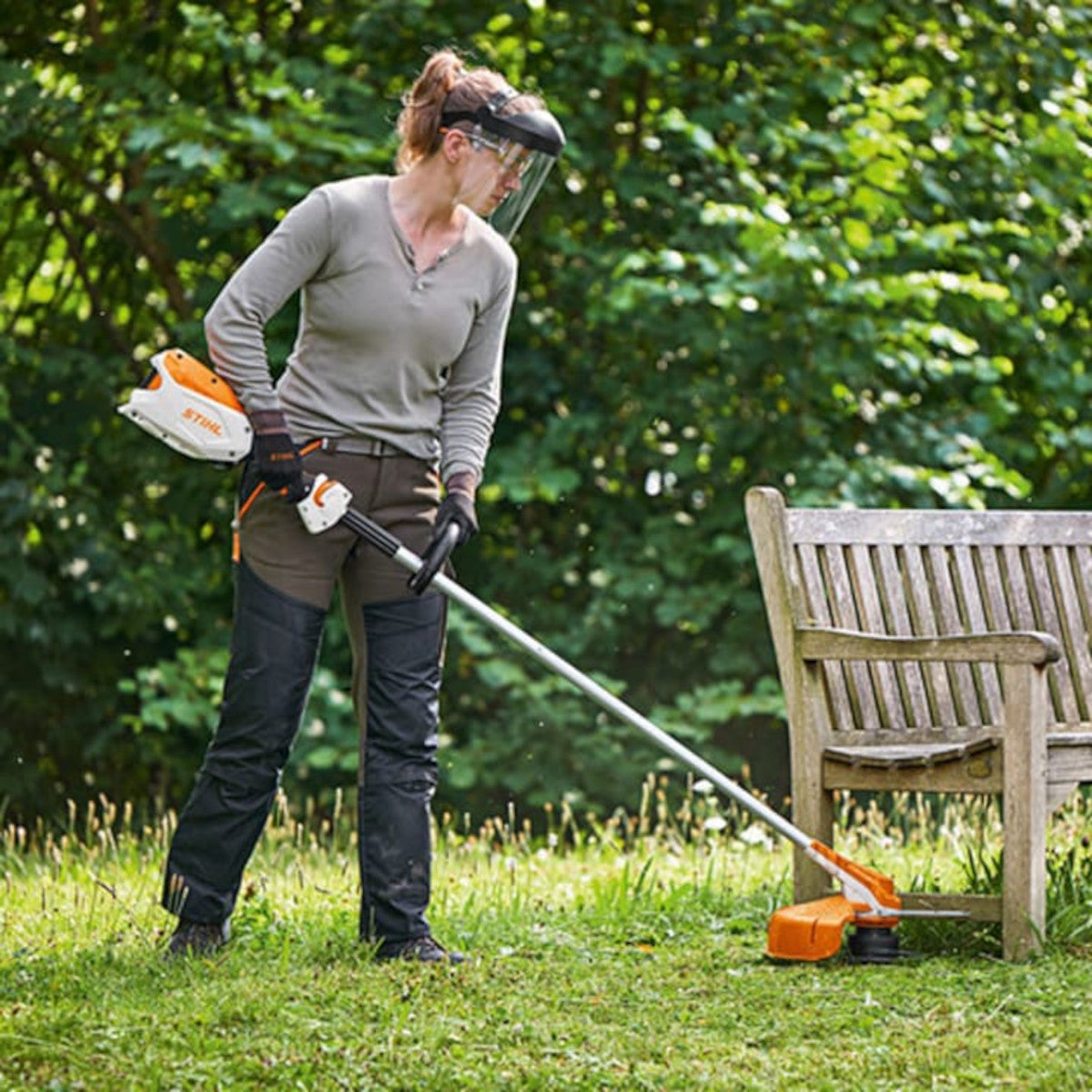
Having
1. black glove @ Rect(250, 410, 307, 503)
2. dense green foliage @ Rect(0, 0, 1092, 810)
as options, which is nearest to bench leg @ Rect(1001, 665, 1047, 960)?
black glove @ Rect(250, 410, 307, 503)

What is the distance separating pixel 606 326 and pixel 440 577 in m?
4.37

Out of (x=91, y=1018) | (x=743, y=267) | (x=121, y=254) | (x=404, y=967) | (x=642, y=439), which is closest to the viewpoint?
(x=91, y=1018)

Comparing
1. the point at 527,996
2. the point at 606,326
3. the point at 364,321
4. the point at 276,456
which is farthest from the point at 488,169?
the point at 606,326

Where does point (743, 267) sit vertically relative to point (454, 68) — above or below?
below

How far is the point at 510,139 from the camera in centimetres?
394

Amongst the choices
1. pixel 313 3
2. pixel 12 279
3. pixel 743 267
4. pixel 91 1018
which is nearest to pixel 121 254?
pixel 12 279

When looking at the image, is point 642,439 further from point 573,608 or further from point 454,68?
point 454,68

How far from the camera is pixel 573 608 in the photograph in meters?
8.41

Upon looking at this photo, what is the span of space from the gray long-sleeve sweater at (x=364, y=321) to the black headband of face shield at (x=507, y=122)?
9.5 inches

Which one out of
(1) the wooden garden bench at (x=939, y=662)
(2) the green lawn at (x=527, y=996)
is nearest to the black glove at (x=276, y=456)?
(2) the green lawn at (x=527, y=996)

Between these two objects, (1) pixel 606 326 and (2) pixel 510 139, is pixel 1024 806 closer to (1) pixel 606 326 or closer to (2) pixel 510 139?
(2) pixel 510 139

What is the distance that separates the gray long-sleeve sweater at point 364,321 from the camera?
12.9 ft

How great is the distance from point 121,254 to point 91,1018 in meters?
6.11

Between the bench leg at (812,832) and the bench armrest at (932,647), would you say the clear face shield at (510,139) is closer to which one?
the bench armrest at (932,647)
